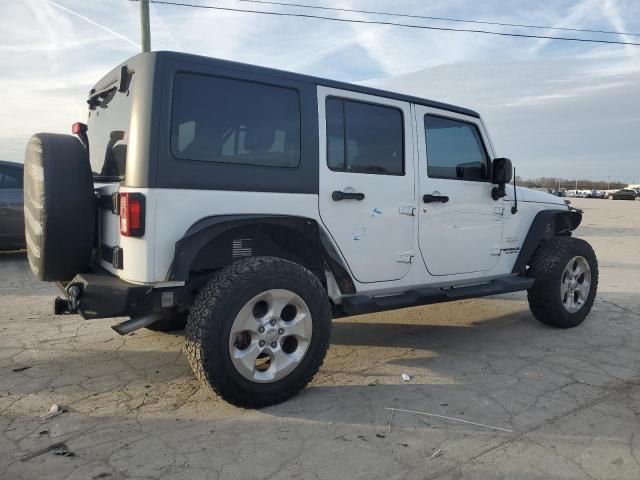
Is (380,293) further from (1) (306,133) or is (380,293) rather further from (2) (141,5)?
(2) (141,5)

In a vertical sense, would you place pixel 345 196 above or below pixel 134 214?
above

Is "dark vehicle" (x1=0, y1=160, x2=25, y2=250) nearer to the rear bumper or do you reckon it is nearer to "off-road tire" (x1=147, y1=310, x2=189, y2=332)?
"off-road tire" (x1=147, y1=310, x2=189, y2=332)

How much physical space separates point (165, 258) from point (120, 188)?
0.50m

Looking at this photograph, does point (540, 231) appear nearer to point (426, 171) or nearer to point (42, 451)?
point (426, 171)

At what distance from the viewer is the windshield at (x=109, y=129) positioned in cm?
321

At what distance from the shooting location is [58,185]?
3.14 m

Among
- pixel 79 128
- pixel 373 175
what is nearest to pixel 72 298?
pixel 79 128

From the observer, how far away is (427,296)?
4129 millimetres

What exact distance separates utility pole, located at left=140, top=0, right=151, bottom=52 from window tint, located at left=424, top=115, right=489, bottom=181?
8567mm

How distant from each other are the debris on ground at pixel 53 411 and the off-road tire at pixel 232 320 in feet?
2.89

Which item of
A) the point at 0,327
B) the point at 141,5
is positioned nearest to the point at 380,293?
the point at 0,327

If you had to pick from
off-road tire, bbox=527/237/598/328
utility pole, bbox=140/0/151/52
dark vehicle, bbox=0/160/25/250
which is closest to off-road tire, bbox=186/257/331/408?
off-road tire, bbox=527/237/598/328

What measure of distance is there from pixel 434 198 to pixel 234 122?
5.85 feet

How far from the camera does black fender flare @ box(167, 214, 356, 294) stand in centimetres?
298
